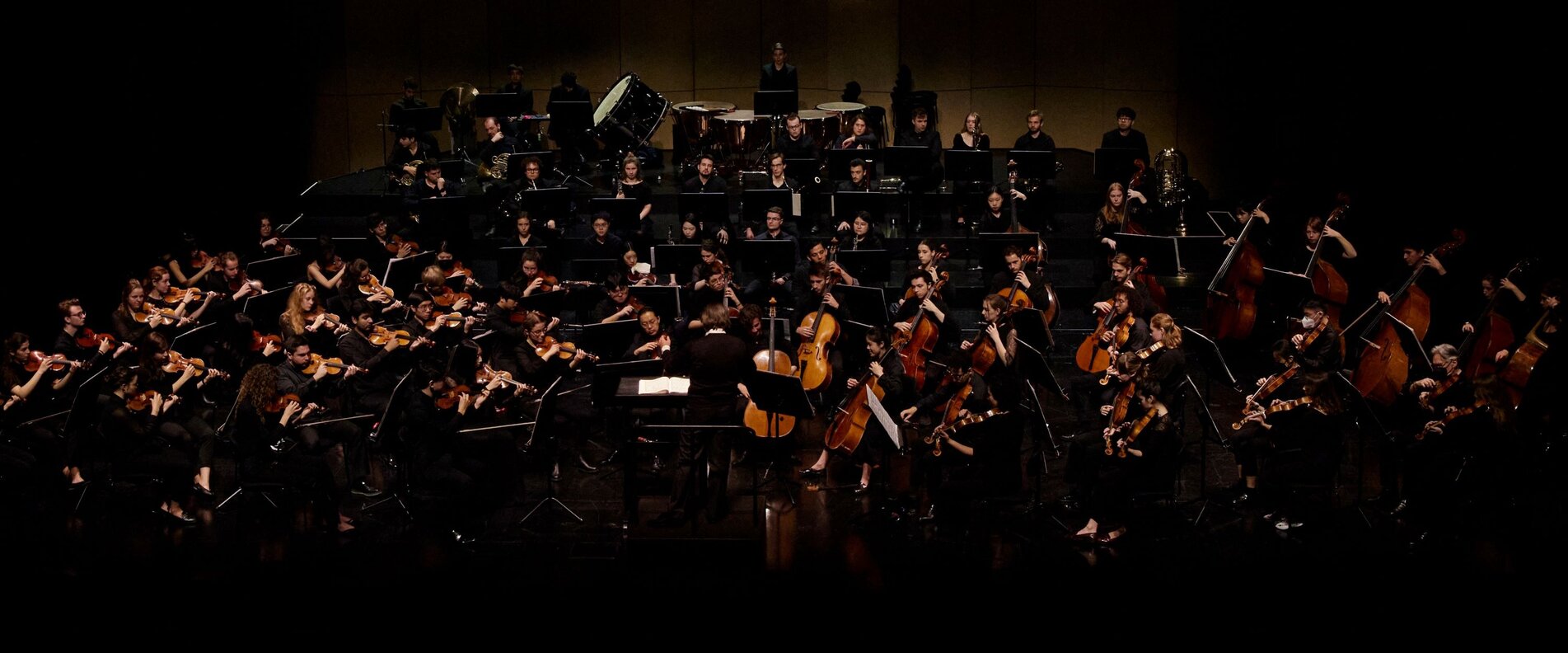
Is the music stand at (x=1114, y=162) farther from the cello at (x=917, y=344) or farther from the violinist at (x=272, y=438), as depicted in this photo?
the violinist at (x=272, y=438)

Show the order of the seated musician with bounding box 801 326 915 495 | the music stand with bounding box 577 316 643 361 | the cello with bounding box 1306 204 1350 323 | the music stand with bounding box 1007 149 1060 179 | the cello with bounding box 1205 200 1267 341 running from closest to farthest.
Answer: the seated musician with bounding box 801 326 915 495, the music stand with bounding box 577 316 643 361, the cello with bounding box 1306 204 1350 323, the cello with bounding box 1205 200 1267 341, the music stand with bounding box 1007 149 1060 179

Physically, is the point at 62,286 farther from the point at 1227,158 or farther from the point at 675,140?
the point at 1227,158

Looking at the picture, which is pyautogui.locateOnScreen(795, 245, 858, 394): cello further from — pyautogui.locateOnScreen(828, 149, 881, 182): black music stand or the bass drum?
the bass drum

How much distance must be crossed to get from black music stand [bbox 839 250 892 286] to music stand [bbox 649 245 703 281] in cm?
113

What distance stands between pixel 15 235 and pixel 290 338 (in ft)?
11.8

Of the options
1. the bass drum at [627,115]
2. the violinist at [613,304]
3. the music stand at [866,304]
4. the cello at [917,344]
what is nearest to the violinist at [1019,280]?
the cello at [917,344]

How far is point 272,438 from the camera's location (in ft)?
25.7

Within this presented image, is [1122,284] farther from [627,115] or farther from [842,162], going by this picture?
[627,115]

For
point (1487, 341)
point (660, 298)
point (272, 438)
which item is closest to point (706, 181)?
point (660, 298)

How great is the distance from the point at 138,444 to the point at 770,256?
15.2ft

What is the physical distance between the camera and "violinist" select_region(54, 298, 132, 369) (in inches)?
352

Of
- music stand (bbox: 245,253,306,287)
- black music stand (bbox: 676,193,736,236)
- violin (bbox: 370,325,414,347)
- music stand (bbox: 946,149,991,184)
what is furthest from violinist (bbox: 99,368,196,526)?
music stand (bbox: 946,149,991,184)

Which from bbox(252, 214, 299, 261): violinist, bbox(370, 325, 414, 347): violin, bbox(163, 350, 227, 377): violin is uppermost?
bbox(252, 214, 299, 261): violinist

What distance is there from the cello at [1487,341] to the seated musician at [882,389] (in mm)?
3717
